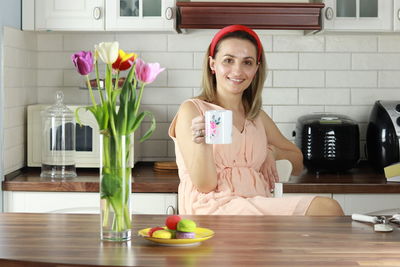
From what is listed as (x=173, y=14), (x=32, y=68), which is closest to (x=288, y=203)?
(x=173, y=14)

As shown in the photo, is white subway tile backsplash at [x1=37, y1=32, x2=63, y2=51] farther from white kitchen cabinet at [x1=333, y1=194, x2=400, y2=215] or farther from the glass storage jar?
white kitchen cabinet at [x1=333, y1=194, x2=400, y2=215]

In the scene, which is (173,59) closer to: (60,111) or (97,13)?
(97,13)

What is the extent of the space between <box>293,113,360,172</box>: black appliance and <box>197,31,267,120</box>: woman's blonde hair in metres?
0.69

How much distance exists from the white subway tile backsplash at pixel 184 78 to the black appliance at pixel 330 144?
668mm

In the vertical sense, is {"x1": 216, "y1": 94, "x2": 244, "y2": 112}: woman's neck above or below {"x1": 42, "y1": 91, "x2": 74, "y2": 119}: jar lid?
above

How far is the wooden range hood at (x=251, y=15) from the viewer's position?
377 cm

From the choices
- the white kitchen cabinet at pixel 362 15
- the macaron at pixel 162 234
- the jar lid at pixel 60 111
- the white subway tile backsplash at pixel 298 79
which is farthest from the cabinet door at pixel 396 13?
the macaron at pixel 162 234

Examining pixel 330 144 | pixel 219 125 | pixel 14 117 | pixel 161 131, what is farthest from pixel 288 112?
pixel 219 125

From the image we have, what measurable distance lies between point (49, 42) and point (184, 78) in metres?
0.75

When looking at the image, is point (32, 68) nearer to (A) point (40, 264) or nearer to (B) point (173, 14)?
(B) point (173, 14)

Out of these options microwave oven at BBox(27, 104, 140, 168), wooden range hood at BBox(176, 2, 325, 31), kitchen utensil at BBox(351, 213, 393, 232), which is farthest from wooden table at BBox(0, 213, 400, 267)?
wooden range hood at BBox(176, 2, 325, 31)

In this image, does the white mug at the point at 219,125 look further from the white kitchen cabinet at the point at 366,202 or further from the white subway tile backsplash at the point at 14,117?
the white subway tile backsplash at the point at 14,117

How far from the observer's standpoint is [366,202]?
361 cm

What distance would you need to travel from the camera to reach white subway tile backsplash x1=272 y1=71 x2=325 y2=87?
4266 mm
